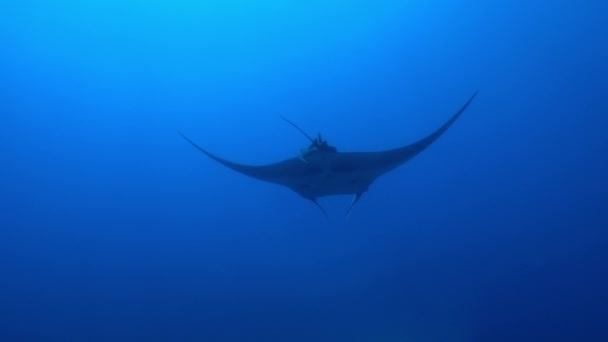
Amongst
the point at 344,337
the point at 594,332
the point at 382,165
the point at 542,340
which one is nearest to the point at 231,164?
the point at 382,165

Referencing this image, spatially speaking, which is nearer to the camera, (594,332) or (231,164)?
(231,164)

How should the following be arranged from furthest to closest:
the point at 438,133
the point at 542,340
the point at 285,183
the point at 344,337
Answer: the point at 542,340, the point at 344,337, the point at 285,183, the point at 438,133

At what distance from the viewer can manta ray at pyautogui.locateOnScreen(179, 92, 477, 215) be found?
3.85 meters

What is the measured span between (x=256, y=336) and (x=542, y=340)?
10.8 meters

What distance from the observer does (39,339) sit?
15.9 meters

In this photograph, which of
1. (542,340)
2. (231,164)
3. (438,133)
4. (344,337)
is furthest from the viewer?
(542,340)

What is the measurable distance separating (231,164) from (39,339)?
52.5 ft

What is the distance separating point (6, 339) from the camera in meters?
15.7

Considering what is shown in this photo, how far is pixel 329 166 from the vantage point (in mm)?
4012

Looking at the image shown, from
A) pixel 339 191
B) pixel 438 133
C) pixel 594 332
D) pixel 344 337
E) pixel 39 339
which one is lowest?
pixel 438 133

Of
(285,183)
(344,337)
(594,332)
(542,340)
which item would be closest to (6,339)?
(344,337)

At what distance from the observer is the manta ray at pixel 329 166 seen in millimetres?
3846

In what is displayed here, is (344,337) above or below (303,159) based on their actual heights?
above

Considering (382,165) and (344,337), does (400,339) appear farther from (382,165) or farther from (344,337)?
(382,165)
